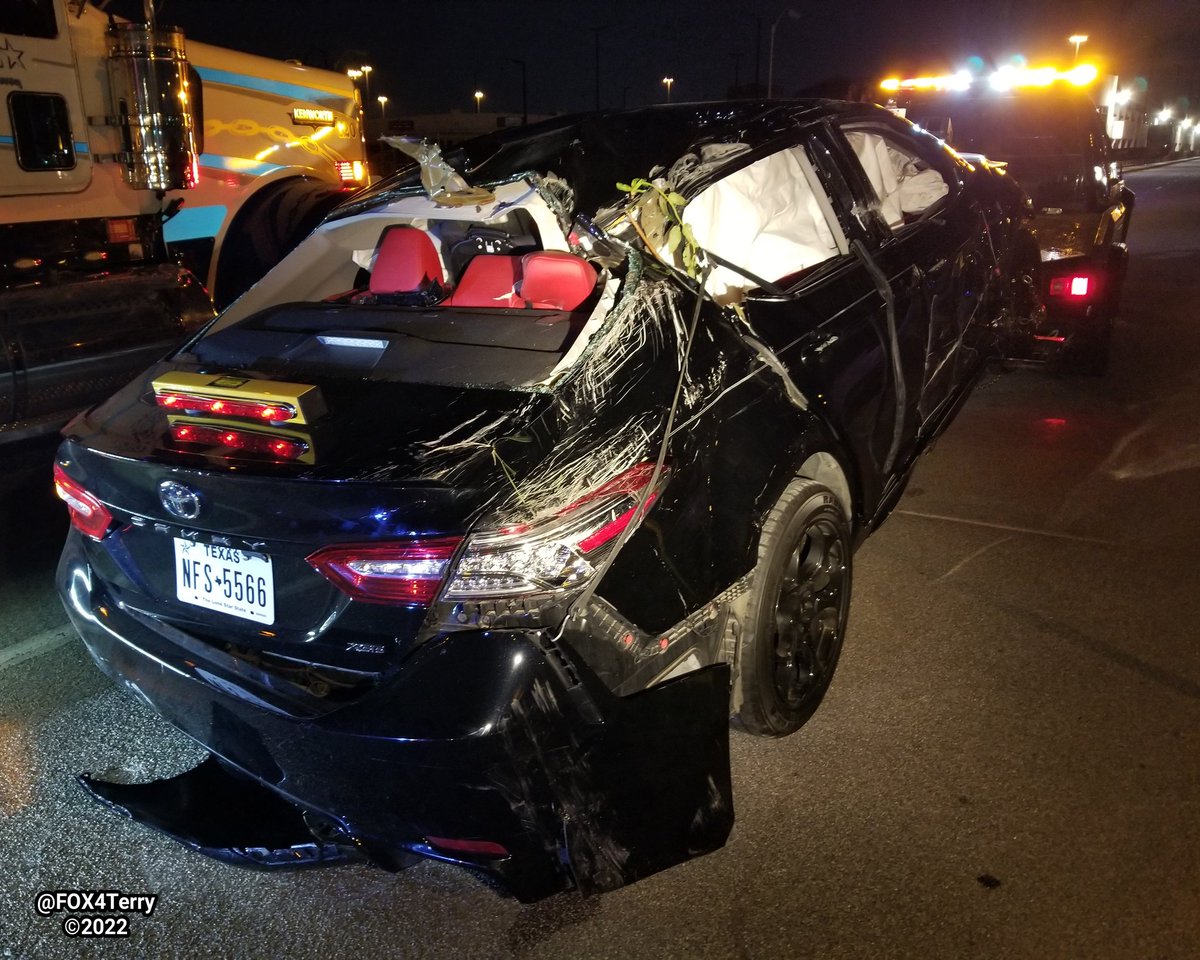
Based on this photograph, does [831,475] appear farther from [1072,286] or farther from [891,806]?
[1072,286]

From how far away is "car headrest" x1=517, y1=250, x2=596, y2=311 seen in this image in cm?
294

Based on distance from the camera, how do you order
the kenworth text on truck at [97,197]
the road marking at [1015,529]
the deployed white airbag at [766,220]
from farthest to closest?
1. the kenworth text on truck at [97,197]
2. the road marking at [1015,529]
3. the deployed white airbag at [766,220]

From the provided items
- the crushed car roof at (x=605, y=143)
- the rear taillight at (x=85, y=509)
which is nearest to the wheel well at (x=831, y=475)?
the crushed car roof at (x=605, y=143)

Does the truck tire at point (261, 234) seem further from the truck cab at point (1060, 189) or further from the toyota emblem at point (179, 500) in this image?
the toyota emblem at point (179, 500)

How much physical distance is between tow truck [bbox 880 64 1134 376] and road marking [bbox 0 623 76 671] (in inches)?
189

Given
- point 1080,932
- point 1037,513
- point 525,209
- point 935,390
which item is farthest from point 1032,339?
point 1080,932

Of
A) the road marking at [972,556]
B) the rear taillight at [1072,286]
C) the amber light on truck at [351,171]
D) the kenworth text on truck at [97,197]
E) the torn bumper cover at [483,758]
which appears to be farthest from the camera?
the amber light on truck at [351,171]

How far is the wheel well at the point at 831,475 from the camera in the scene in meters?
2.99

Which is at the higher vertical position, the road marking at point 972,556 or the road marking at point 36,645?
the road marking at point 972,556

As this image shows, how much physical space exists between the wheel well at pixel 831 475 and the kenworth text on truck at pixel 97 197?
387 cm

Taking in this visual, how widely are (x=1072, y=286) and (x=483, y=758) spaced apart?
5616 millimetres

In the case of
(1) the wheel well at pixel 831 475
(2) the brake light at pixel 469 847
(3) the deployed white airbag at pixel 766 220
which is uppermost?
(3) the deployed white airbag at pixel 766 220

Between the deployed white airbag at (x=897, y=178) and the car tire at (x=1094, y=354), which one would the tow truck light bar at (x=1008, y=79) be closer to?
the car tire at (x=1094, y=354)

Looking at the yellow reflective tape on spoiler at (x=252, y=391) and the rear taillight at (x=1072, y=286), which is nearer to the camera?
the yellow reflective tape on spoiler at (x=252, y=391)
